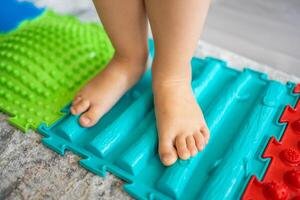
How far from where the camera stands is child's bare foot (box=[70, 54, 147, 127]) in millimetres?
740

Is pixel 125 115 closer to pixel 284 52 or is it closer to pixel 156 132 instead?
pixel 156 132

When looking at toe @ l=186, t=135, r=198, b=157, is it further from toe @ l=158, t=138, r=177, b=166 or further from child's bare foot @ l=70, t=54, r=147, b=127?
child's bare foot @ l=70, t=54, r=147, b=127

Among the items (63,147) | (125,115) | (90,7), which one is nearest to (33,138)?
(63,147)

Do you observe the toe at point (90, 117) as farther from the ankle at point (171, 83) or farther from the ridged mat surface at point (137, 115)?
the ankle at point (171, 83)

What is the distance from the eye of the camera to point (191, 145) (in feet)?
2.15

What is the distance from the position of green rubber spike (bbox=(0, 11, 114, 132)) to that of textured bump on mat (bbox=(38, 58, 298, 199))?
0.21 feet

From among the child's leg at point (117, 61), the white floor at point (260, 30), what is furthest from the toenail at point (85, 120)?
the white floor at point (260, 30)

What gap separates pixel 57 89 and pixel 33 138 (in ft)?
0.45

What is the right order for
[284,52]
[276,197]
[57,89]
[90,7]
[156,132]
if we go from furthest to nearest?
1. [90,7]
2. [284,52]
3. [57,89]
4. [156,132]
5. [276,197]

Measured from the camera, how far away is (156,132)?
27.5 inches

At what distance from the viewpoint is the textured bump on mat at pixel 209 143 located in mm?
625

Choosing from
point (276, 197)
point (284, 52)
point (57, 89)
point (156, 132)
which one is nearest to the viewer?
point (276, 197)

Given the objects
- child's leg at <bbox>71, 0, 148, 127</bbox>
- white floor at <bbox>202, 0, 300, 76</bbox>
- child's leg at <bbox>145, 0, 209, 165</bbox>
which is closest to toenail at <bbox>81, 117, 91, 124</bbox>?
child's leg at <bbox>71, 0, 148, 127</bbox>

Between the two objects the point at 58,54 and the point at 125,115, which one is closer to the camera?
the point at 125,115
